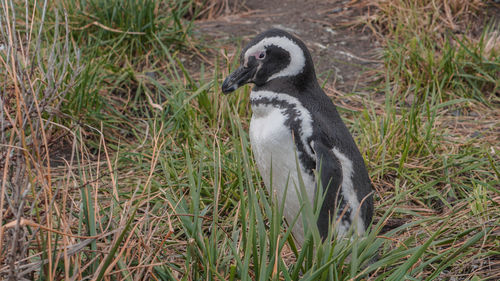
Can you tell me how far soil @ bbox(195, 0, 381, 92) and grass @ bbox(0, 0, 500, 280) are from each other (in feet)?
0.61

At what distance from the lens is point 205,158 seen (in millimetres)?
2971

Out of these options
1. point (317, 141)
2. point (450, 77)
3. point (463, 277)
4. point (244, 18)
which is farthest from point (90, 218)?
point (244, 18)

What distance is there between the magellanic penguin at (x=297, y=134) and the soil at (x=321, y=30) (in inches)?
63.4

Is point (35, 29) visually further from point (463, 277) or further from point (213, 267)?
point (463, 277)

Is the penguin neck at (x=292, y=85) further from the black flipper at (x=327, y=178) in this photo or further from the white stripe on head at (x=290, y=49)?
the black flipper at (x=327, y=178)

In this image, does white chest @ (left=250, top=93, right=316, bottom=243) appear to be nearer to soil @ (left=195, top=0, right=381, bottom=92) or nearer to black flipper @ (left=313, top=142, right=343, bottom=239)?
black flipper @ (left=313, top=142, right=343, bottom=239)

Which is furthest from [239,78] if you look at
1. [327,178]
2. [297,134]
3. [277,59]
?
[327,178]

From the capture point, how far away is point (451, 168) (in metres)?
2.99

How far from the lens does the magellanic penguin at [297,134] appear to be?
215cm

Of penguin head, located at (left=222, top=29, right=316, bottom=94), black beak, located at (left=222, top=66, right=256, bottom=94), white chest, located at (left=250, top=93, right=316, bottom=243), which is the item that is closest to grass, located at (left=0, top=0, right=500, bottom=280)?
white chest, located at (left=250, top=93, right=316, bottom=243)

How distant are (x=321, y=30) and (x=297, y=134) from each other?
277cm

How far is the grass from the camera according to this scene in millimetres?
1688

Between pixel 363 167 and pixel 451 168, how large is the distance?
35.5 inches

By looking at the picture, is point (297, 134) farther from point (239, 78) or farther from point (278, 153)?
point (239, 78)
